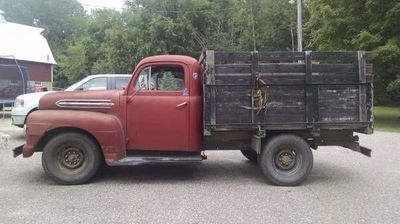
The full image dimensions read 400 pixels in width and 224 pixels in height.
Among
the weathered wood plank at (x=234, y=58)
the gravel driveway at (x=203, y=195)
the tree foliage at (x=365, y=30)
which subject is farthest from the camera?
the tree foliage at (x=365, y=30)

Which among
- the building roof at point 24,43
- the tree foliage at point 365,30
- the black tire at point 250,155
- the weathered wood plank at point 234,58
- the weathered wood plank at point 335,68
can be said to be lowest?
the black tire at point 250,155

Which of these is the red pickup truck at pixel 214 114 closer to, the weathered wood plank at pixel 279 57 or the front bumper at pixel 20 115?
the weathered wood plank at pixel 279 57

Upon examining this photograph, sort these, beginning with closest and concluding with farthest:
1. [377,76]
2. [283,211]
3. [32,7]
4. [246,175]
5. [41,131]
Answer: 1. [283,211]
2. [41,131]
3. [246,175]
4. [377,76]
5. [32,7]

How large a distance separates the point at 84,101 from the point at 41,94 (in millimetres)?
5828

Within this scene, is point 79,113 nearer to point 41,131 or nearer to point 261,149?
point 41,131

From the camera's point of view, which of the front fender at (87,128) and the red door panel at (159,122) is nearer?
the front fender at (87,128)

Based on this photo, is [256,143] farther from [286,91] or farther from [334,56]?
[334,56]

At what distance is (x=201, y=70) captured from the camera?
30.5 ft

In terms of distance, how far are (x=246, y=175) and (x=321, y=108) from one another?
1931mm

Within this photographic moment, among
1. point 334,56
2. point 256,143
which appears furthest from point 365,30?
point 256,143

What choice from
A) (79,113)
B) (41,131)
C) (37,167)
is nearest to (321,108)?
(79,113)

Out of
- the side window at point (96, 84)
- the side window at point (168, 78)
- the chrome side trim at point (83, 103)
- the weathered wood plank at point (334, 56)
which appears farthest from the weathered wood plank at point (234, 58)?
the side window at point (96, 84)

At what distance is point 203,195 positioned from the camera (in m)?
8.16

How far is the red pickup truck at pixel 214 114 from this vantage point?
8859 mm
